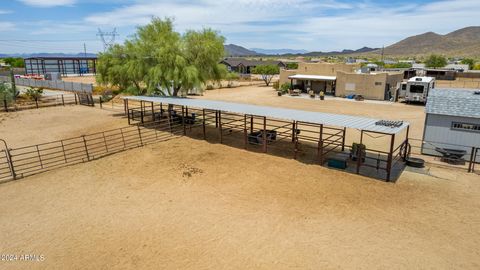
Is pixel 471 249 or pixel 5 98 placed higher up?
pixel 5 98

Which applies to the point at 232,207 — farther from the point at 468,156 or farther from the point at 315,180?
the point at 468,156

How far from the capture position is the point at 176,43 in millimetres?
26641

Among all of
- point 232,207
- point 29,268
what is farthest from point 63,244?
point 232,207

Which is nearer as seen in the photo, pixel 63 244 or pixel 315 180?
pixel 63 244

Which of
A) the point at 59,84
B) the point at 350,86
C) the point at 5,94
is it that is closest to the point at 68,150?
the point at 5,94

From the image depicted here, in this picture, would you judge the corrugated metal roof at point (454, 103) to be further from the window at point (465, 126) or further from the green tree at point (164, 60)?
the green tree at point (164, 60)

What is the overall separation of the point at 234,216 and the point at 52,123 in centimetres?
2058

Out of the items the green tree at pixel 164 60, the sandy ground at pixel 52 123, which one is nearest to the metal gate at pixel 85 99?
the sandy ground at pixel 52 123

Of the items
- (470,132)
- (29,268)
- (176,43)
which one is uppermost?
(176,43)

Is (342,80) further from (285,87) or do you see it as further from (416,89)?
(416,89)

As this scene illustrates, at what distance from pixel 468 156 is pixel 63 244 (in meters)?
18.5

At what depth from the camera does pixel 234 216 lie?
10.7 meters

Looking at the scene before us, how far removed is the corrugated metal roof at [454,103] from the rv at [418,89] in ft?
60.8

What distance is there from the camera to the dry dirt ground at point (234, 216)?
856 cm
